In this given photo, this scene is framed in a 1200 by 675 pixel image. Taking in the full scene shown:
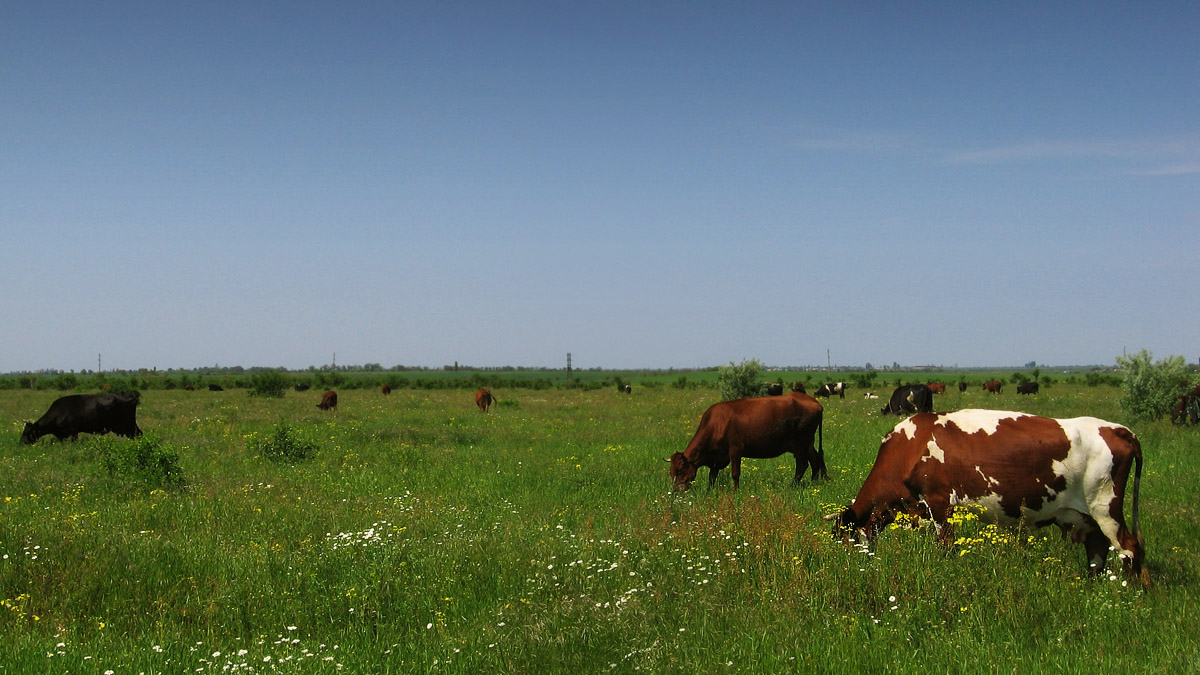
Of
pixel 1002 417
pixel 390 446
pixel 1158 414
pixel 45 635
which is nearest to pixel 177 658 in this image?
pixel 45 635

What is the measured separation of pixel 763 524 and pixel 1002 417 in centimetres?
304

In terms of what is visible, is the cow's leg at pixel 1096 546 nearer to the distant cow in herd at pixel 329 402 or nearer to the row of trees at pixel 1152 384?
the row of trees at pixel 1152 384

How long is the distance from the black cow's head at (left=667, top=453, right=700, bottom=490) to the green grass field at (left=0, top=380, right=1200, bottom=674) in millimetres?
314

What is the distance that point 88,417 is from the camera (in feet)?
76.0

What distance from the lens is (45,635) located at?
6.89 metres

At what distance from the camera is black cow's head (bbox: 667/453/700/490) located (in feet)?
45.6

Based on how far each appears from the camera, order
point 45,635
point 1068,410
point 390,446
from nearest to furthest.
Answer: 1. point 45,635
2. point 390,446
3. point 1068,410

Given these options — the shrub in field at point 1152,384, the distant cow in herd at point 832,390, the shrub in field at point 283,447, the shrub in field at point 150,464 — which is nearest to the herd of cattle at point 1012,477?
the shrub in field at point 150,464

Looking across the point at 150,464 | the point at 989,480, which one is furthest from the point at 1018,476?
the point at 150,464

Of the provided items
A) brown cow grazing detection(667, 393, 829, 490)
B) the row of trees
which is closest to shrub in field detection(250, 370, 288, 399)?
brown cow grazing detection(667, 393, 829, 490)

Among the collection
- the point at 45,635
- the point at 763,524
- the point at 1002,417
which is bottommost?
the point at 45,635

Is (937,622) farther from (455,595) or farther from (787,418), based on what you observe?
(787,418)

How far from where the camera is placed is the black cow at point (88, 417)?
2245 cm

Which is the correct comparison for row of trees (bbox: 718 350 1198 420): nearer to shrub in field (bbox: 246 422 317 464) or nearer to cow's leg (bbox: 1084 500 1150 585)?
cow's leg (bbox: 1084 500 1150 585)
